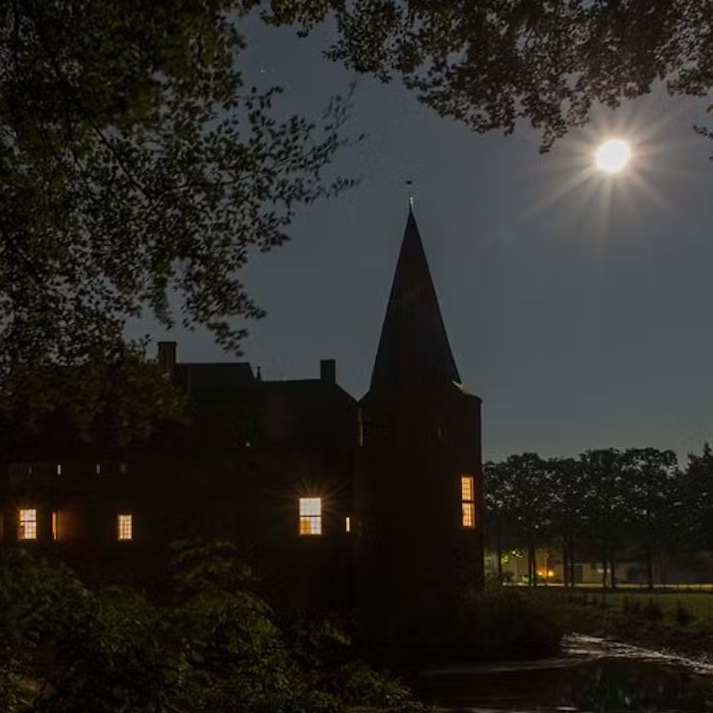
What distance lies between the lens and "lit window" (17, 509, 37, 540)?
34781mm

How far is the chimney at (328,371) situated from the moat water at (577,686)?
13.0m

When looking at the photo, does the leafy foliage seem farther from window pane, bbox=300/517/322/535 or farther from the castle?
window pane, bbox=300/517/322/535

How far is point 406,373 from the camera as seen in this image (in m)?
35.4

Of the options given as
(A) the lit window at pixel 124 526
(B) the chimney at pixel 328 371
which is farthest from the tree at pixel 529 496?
(A) the lit window at pixel 124 526

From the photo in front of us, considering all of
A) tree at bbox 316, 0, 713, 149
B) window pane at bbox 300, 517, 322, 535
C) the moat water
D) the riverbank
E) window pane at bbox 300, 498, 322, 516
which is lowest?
the riverbank

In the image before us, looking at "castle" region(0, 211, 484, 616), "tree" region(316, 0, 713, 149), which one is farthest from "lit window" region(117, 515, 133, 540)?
"tree" region(316, 0, 713, 149)

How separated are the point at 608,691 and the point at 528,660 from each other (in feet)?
17.4

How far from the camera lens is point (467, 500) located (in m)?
35.3

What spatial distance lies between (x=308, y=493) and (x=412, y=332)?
7.05 m

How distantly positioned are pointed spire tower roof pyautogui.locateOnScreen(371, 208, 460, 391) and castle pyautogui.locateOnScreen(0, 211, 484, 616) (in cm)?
8

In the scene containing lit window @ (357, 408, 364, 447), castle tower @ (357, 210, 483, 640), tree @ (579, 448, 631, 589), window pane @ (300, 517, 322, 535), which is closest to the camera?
castle tower @ (357, 210, 483, 640)

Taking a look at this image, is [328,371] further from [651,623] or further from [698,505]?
[698,505]

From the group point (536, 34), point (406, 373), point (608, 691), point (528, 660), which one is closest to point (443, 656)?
point (528, 660)

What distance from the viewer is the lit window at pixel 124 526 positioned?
34.6 m
